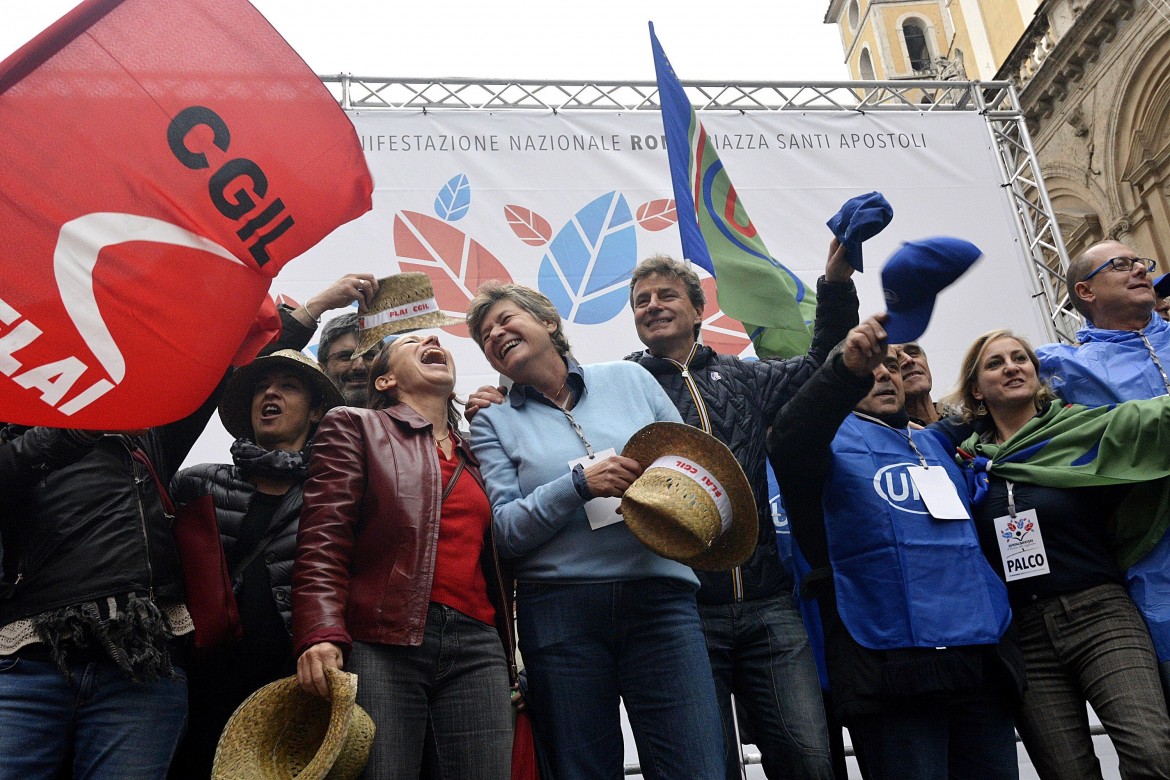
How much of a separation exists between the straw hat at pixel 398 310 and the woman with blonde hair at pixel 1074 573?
1629 millimetres

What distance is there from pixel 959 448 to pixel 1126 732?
2.89 ft

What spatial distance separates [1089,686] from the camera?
2.54 meters

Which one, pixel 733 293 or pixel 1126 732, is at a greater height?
pixel 733 293

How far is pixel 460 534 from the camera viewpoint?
88.2 inches

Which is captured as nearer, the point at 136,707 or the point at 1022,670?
the point at 136,707

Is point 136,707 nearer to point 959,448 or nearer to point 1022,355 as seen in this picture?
point 959,448

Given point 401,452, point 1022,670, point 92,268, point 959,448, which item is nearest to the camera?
point 92,268

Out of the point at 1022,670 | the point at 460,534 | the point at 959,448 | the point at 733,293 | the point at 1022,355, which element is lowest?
the point at 1022,670

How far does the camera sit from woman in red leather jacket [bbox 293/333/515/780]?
1988mm

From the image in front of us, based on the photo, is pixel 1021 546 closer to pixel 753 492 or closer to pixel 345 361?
pixel 753 492

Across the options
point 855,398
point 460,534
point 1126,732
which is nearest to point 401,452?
point 460,534

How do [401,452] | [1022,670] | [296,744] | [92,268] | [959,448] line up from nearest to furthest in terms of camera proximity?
[296,744], [92,268], [401,452], [1022,670], [959,448]

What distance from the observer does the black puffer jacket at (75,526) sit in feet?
6.56

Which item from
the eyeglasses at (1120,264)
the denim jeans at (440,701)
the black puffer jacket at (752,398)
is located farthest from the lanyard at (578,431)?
the eyeglasses at (1120,264)
